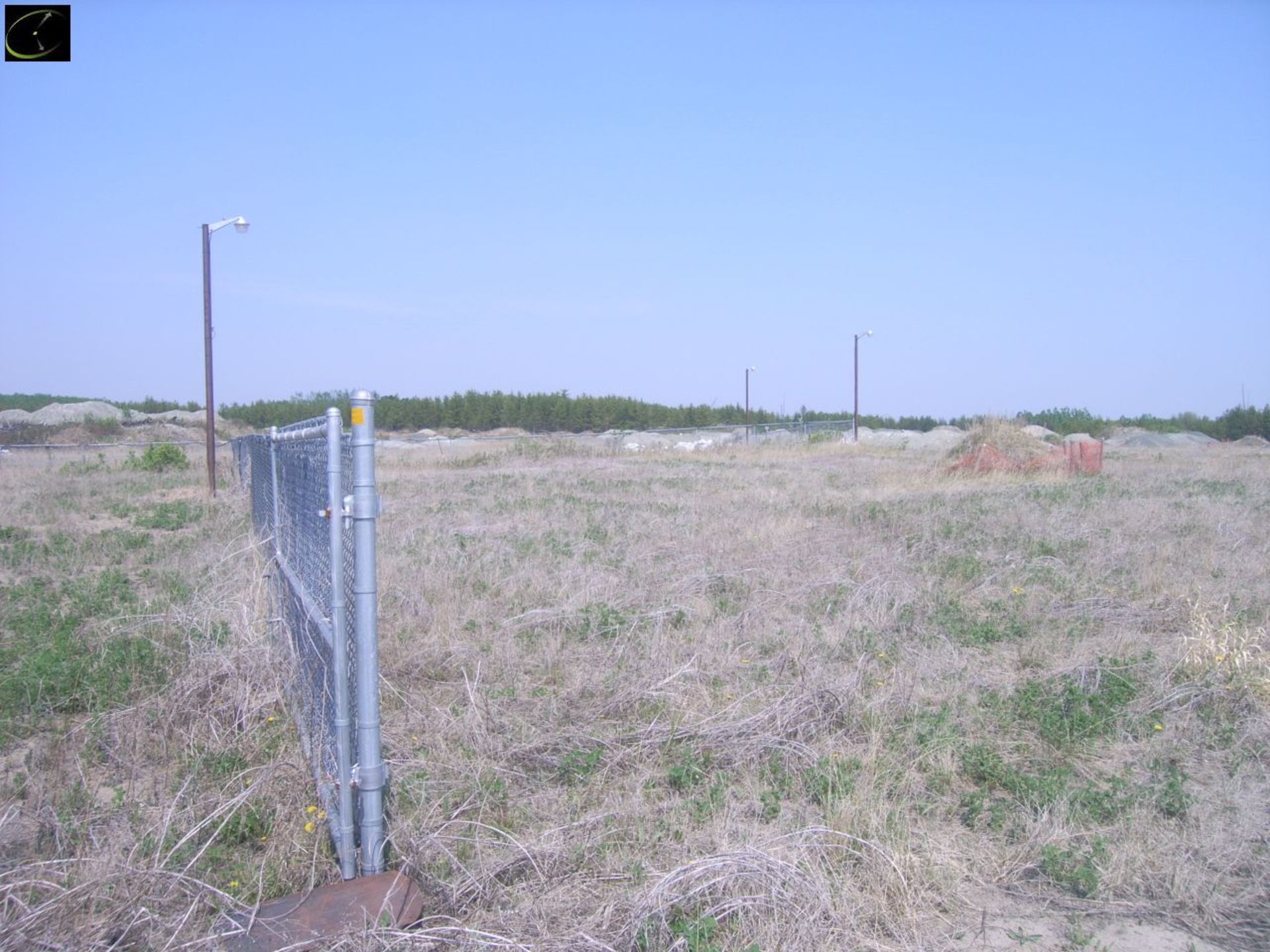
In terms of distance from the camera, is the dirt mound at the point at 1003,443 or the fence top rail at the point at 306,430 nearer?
the fence top rail at the point at 306,430

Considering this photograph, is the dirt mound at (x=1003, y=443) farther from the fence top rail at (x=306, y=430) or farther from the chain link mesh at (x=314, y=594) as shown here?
the fence top rail at (x=306, y=430)

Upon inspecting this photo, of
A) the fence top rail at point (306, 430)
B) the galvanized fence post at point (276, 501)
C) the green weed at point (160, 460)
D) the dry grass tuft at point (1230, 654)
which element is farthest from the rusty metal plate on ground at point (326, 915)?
the green weed at point (160, 460)

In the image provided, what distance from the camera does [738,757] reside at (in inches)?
181

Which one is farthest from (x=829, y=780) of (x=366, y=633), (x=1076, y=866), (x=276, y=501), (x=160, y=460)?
(x=160, y=460)

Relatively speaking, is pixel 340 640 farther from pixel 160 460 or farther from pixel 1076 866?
pixel 160 460

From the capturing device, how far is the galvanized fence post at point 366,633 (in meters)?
3.21

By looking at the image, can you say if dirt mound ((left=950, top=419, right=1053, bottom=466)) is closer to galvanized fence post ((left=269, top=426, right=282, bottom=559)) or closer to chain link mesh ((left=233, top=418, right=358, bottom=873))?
galvanized fence post ((left=269, top=426, right=282, bottom=559))

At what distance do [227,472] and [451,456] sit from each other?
1006 centimetres

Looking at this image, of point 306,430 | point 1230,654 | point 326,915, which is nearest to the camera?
point 326,915

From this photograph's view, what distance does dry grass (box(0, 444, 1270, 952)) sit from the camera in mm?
3289

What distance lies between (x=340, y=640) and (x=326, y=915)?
900 millimetres

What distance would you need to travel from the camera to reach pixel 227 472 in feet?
69.8

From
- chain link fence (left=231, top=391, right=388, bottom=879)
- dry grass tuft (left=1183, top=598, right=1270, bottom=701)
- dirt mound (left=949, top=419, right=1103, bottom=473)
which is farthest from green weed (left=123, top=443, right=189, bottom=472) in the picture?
dry grass tuft (left=1183, top=598, right=1270, bottom=701)

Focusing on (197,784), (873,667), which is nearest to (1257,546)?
(873,667)
